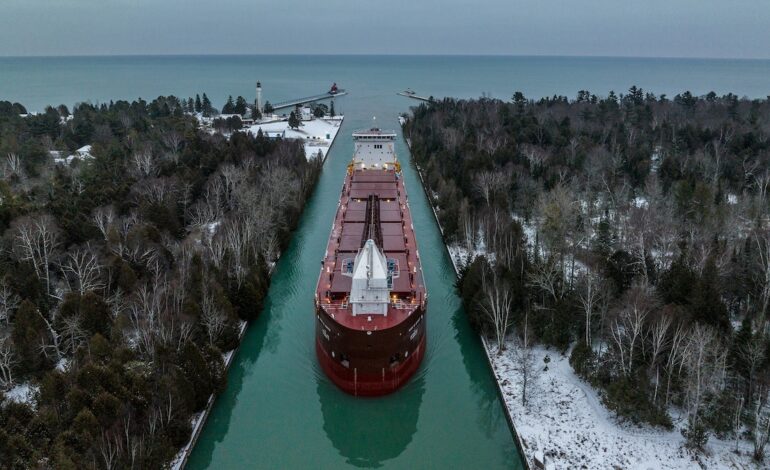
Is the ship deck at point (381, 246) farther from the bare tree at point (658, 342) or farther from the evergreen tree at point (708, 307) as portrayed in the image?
the evergreen tree at point (708, 307)

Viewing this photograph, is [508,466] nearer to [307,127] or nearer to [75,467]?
[75,467]

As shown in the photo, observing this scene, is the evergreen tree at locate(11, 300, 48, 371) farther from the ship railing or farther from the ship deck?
the ship railing

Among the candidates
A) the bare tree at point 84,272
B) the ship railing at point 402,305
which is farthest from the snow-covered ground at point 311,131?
the ship railing at point 402,305

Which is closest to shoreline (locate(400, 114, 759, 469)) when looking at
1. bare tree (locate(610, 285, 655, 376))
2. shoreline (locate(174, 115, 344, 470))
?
bare tree (locate(610, 285, 655, 376))

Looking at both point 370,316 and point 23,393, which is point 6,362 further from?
point 370,316

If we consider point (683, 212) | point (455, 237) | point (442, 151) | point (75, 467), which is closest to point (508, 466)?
point (75, 467)

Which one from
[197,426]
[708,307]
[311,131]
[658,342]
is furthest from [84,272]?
[311,131]
